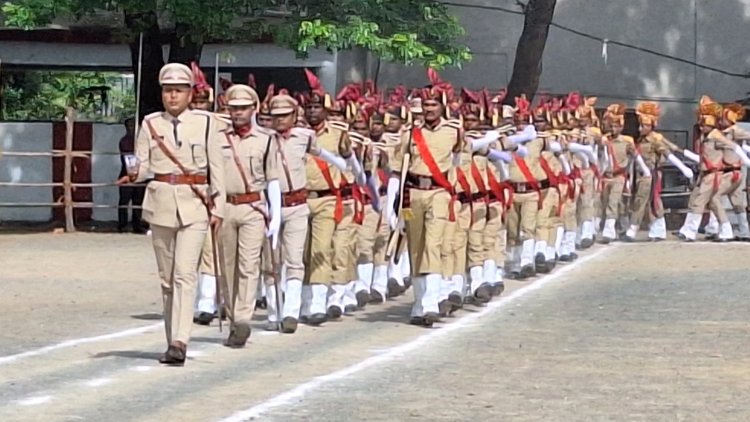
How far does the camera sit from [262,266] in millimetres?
14734

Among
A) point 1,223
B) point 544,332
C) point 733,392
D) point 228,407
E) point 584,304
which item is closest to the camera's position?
point 228,407

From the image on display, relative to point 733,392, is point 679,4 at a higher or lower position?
higher

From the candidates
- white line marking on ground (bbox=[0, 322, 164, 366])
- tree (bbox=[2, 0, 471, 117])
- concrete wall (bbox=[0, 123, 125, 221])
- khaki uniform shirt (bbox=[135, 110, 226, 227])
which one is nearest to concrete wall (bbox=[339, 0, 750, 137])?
tree (bbox=[2, 0, 471, 117])

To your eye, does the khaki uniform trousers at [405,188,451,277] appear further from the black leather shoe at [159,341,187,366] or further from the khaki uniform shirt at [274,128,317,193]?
the black leather shoe at [159,341,187,366]

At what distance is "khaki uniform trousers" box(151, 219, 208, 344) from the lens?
12.1m

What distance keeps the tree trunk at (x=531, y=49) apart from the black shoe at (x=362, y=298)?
13.5 m

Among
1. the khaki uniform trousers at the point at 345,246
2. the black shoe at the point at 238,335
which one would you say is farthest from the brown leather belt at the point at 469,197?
the black shoe at the point at 238,335

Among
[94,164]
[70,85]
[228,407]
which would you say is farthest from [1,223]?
[228,407]

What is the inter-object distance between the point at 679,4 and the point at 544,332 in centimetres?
2291

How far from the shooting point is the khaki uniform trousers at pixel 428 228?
15094 mm

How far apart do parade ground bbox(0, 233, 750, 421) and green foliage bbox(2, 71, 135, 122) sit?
1406cm

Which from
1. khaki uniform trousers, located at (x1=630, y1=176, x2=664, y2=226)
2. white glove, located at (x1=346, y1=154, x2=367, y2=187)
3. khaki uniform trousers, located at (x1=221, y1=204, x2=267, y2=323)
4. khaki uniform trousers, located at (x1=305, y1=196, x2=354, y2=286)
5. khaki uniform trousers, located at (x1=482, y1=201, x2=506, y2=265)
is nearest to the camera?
khaki uniform trousers, located at (x1=221, y1=204, x2=267, y2=323)

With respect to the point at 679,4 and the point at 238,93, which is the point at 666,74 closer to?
the point at 679,4

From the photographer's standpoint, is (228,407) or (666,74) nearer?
(228,407)
